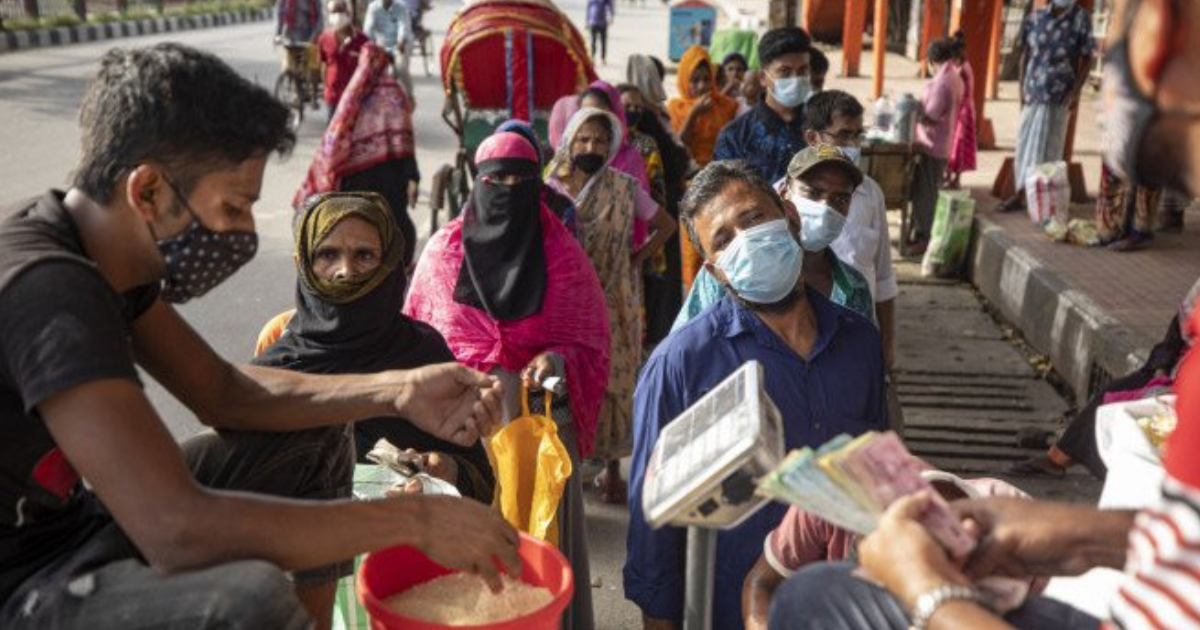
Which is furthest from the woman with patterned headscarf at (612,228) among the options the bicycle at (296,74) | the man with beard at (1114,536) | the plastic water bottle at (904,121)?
the bicycle at (296,74)

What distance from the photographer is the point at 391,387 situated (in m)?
2.21

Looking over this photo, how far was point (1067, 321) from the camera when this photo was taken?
21.2 feet

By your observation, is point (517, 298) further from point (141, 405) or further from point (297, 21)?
point (297, 21)

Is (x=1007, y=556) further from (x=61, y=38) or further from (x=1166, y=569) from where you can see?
(x=61, y=38)

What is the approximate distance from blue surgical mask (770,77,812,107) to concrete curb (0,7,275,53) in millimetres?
16631

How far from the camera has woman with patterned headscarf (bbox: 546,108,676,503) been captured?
16.0ft

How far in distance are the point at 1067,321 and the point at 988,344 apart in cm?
70

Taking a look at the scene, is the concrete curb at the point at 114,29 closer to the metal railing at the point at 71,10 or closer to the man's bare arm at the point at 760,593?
the metal railing at the point at 71,10

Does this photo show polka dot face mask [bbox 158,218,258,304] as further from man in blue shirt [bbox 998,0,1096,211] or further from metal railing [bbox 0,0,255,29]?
metal railing [bbox 0,0,255,29]

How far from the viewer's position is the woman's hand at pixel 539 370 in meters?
3.54

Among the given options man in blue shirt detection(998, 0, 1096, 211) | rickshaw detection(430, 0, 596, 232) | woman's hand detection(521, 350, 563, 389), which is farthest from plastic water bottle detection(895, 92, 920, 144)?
woman's hand detection(521, 350, 563, 389)

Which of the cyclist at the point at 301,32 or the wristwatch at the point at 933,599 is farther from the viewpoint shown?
the cyclist at the point at 301,32

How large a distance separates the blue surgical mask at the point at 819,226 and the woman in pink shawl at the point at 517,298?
78 cm

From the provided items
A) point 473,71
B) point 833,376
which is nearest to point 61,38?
point 473,71
